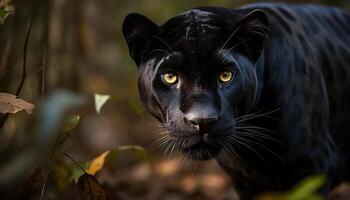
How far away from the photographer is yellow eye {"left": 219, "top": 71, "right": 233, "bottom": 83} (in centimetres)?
291

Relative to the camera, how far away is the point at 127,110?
7695mm

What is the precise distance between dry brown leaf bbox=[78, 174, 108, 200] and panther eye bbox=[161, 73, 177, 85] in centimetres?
51

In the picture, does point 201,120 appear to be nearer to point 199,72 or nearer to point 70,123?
point 199,72

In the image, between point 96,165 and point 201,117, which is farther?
point 96,165

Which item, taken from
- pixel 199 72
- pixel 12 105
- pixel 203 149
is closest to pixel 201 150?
pixel 203 149

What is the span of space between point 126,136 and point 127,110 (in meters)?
0.40

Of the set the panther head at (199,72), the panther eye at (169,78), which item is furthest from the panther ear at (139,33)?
the panther eye at (169,78)

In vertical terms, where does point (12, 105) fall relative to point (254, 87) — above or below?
above

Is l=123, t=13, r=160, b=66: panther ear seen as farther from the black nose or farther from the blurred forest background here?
the black nose

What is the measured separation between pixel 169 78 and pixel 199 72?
138 millimetres

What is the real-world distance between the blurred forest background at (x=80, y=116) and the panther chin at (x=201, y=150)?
380 mm

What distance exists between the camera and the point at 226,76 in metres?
2.92

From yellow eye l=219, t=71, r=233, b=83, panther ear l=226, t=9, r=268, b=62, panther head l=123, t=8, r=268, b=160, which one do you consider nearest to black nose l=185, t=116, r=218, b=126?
panther head l=123, t=8, r=268, b=160

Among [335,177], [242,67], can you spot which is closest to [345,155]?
[335,177]
